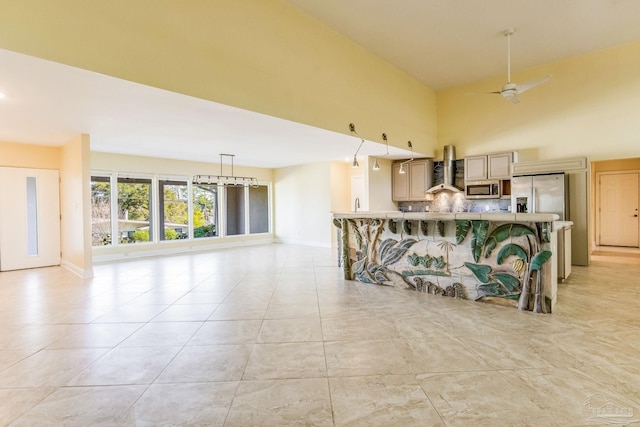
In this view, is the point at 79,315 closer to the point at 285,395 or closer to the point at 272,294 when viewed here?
the point at 272,294

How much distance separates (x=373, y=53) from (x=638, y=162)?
7.25 meters

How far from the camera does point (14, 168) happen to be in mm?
6188

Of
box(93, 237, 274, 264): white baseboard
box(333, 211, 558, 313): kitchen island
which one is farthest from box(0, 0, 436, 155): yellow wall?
box(93, 237, 274, 264): white baseboard

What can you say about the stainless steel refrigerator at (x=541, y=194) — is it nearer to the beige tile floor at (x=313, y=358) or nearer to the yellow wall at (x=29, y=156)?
the beige tile floor at (x=313, y=358)

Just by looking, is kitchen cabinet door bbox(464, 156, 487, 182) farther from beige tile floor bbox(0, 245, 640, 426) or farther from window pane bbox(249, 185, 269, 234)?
window pane bbox(249, 185, 269, 234)

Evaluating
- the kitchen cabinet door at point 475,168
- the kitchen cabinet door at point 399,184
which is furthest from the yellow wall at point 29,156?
the kitchen cabinet door at point 475,168

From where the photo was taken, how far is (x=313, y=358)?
2516mm

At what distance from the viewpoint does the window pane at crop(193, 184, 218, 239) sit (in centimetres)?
912

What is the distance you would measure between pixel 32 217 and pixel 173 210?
290 cm

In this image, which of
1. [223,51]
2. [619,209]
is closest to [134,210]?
[223,51]

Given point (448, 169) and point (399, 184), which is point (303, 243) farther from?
point (448, 169)

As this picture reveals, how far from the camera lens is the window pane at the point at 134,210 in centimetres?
773

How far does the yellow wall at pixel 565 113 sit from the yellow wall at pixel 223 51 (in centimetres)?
267

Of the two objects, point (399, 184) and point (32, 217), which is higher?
point (399, 184)
